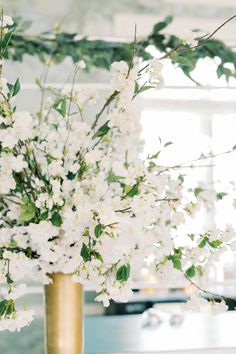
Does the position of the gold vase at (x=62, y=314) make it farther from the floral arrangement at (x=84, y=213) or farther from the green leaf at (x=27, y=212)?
the green leaf at (x=27, y=212)

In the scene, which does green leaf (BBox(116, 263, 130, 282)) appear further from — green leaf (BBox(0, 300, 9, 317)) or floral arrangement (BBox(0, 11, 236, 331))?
green leaf (BBox(0, 300, 9, 317))

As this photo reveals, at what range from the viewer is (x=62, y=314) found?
1035 millimetres

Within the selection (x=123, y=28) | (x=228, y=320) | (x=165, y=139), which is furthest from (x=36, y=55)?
(x=228, y=320)

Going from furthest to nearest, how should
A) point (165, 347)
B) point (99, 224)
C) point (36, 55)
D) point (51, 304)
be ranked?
1. point (36, 55)
2. point (165, 347)
3. point (51, 304)
4. point (99, 224)

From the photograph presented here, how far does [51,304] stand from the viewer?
1.04 metres

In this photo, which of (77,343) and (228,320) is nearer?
(77,343)

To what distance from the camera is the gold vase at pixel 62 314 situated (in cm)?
103

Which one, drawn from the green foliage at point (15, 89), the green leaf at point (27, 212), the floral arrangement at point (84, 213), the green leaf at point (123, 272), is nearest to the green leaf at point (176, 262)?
the floral arrangement at point (84, 213)

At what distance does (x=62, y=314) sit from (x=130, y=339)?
45 centimetres

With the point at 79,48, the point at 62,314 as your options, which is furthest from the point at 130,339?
the point at 79,48

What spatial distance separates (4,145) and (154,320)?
2.68ft

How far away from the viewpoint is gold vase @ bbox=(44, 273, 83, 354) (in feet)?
3.39

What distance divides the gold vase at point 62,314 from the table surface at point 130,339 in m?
0.35

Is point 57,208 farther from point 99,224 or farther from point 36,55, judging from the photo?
point 36,55
